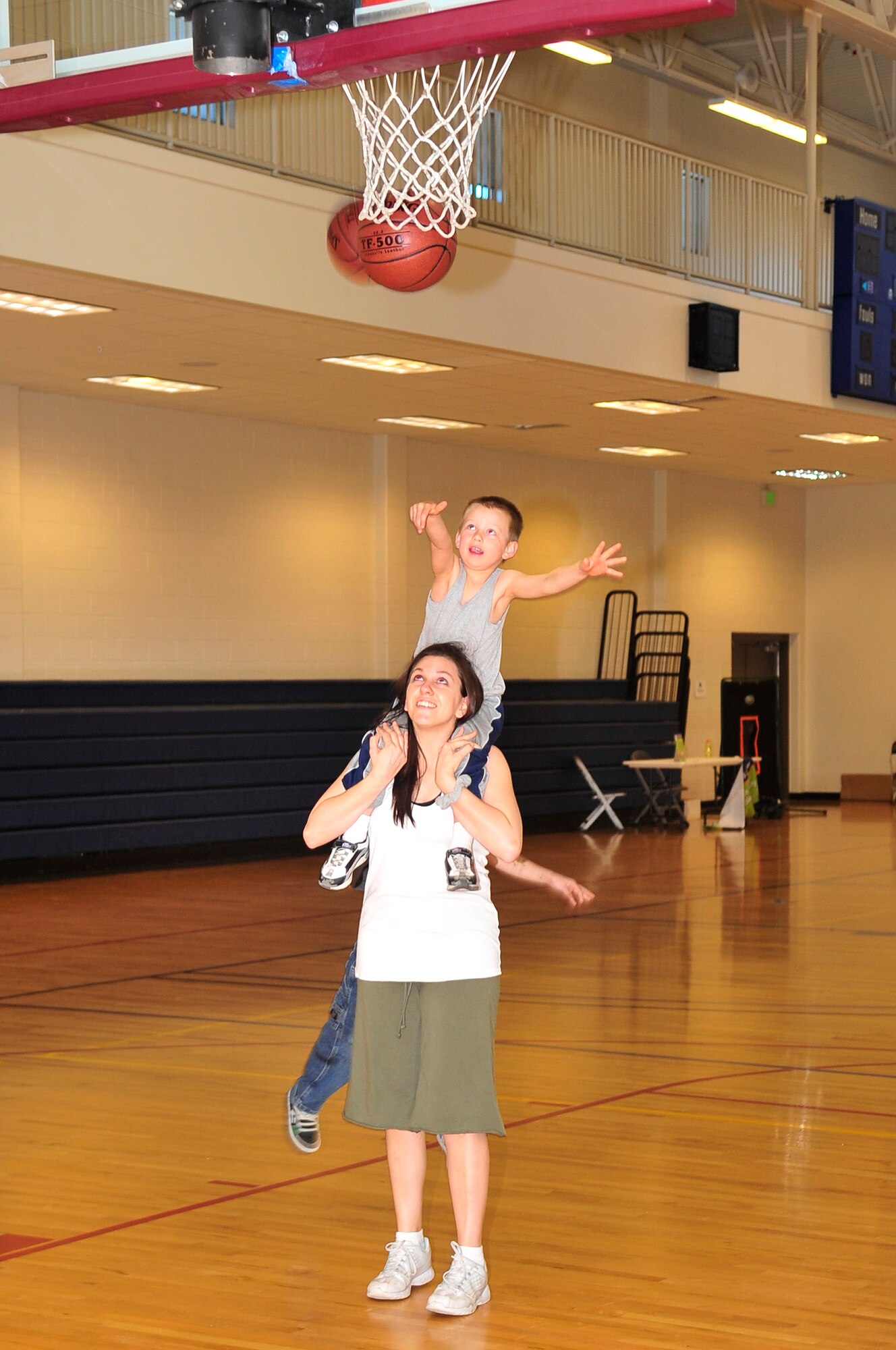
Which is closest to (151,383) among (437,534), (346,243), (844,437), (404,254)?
(346,243)

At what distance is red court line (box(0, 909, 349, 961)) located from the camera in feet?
31.2

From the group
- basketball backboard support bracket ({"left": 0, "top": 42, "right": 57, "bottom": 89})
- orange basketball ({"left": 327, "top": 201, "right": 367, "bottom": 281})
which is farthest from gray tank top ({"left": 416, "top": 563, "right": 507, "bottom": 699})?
orange basketball ({"left": 327, "top": 201, "right": 367, "bottom": 281})

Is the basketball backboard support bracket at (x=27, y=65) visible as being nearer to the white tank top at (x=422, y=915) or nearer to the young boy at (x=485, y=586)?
the young boy at (x=485, y=586)

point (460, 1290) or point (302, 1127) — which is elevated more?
point (302, 1127)

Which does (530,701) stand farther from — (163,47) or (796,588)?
(163,47)

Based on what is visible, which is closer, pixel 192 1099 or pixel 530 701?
pixel 192 1099

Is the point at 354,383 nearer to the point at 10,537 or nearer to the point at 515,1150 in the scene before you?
the point at 10,537

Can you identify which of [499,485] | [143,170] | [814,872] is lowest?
[814,872]

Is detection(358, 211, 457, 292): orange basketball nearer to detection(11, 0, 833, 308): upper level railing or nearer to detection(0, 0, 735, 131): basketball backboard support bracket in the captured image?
detection(11, 0, 833, 308): upper level railing

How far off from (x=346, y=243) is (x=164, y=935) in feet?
13.8

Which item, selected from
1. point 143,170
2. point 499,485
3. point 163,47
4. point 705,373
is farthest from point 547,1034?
point 499,485

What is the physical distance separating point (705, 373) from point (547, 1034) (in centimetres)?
799

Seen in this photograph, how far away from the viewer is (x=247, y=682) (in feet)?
48.4

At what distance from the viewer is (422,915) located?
3744 mm
